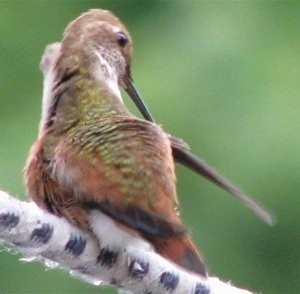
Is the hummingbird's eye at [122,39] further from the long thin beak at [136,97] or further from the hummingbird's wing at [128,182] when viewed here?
the hummingbird's wing at [128,182]

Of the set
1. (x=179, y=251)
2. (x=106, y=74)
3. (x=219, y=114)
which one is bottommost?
(x=219, y=114)

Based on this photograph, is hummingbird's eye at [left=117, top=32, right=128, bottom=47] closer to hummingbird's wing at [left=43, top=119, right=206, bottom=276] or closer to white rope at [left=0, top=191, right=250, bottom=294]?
hummingbird's wing at [left=43, top=119, right=206, bottom=276]

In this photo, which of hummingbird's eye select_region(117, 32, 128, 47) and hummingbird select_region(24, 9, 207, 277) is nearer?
hummingbird select_region(24, 9, 207, 277)

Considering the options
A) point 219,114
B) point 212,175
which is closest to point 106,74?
point 212,175

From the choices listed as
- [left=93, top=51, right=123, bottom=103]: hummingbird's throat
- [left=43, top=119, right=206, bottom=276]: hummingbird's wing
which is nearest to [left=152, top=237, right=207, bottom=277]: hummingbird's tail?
[left=43, top=119, right=206, bottom=276]: hummingbird's wing

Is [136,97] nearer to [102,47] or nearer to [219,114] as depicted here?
[102,47]
